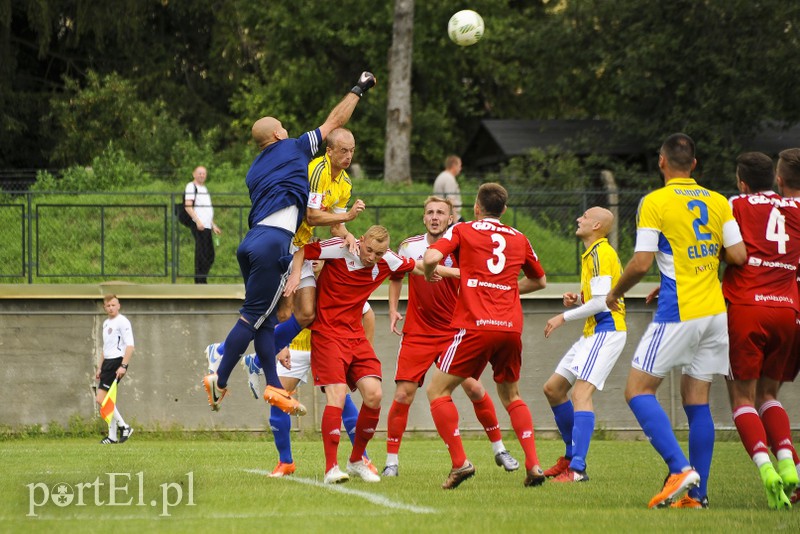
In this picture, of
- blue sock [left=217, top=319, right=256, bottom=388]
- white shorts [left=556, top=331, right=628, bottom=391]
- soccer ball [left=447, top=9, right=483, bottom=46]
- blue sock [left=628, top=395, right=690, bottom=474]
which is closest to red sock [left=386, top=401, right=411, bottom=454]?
blue sock [left=217, top=319, right=256, bottom=388]

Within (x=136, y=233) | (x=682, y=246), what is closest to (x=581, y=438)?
(x=682, y=246)

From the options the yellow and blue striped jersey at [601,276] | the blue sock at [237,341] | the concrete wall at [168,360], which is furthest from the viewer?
the concrete wall at [168,360]

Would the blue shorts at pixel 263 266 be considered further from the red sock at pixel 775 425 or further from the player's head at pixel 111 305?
the player's head at pixel 111 305

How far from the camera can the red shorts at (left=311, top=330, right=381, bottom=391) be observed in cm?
884

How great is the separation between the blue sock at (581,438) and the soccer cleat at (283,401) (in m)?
2.43

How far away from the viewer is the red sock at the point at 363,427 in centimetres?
901

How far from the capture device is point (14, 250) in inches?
721

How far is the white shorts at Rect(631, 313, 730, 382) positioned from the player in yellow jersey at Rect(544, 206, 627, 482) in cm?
225

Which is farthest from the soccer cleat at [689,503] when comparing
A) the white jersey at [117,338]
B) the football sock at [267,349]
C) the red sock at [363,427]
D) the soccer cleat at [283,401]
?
the white jersey at [117,338]

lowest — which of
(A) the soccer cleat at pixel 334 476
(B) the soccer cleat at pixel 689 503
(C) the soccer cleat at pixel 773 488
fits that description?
(A) the soccer cleat at pixel 334 476

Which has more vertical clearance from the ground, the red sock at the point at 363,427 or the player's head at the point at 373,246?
the player's head at the point at 373,246

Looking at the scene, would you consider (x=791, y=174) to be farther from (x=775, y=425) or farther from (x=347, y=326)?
(x=347, y=326)

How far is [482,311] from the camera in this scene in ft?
27.0

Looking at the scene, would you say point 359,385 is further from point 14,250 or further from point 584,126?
point 584,126
